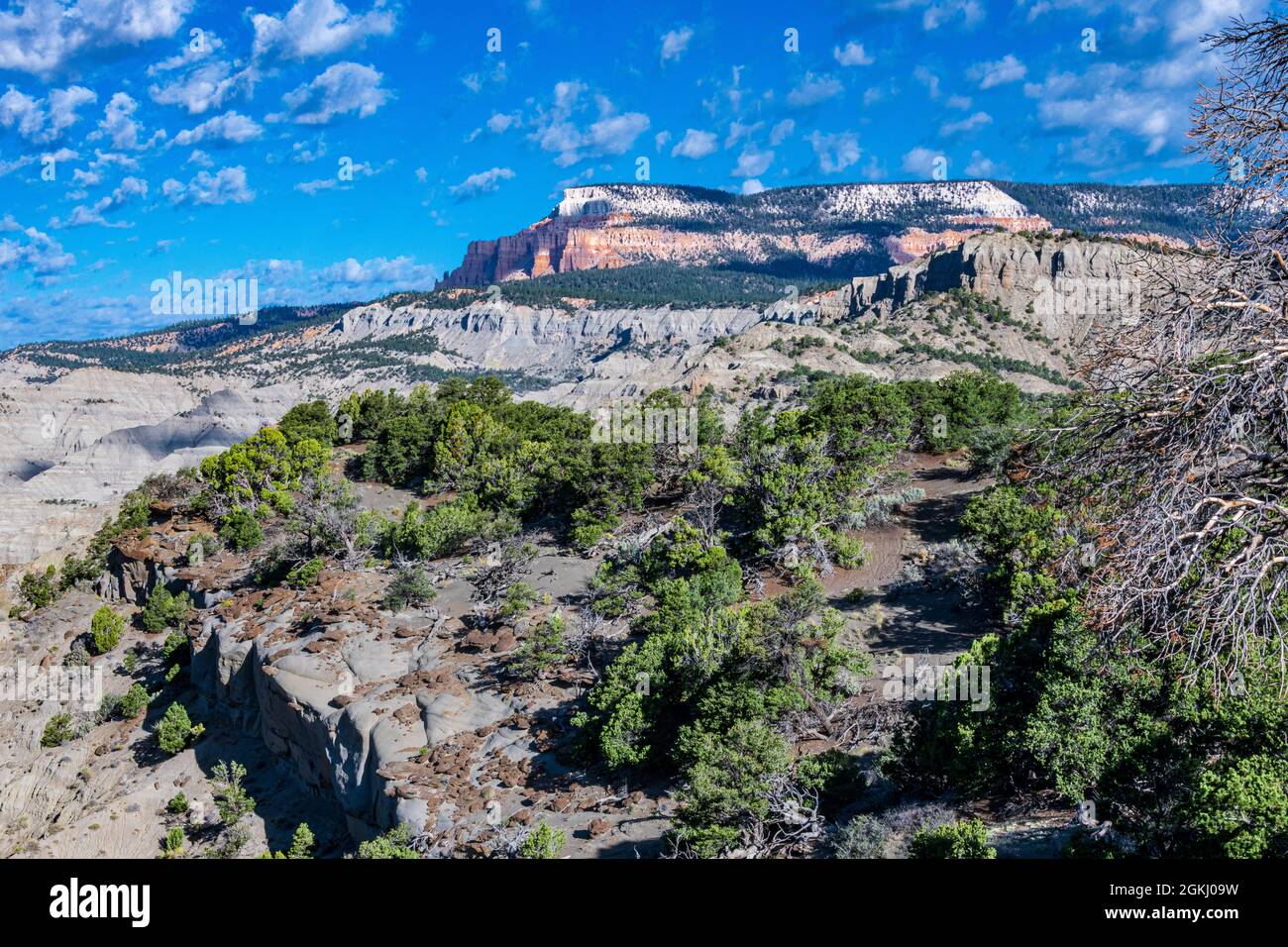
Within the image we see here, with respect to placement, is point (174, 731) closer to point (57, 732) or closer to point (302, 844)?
point (57, 732)

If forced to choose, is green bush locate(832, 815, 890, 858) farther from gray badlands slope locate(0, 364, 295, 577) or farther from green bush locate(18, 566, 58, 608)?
gray badlands slope locate(0, 364, 295, 577)

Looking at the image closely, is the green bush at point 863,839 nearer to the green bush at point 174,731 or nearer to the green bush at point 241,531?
the green bush at point 174,731

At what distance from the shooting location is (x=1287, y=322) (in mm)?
4547

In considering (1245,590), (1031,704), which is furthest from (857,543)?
(1245,590)

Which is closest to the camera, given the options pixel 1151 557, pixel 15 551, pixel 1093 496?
pixel 1151 557

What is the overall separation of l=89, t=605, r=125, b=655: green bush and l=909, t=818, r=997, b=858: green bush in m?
27.4

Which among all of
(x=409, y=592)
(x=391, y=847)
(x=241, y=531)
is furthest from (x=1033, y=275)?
(x=391, y=847)

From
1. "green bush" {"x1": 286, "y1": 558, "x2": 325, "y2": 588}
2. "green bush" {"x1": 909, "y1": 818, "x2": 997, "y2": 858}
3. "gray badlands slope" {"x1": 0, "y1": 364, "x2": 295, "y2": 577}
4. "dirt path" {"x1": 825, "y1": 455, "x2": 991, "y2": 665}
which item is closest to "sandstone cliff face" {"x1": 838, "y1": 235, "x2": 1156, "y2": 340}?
"dirt path" {"x1": 825, "y1": 455, "x2": 991, "y2": 665}

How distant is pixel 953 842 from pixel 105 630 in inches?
1117

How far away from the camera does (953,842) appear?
845 centimetres

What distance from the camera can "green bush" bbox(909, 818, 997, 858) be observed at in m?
8.02

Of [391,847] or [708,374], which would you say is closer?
[391,847]

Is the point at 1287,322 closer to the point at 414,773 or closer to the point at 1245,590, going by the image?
the point at 1245,590
